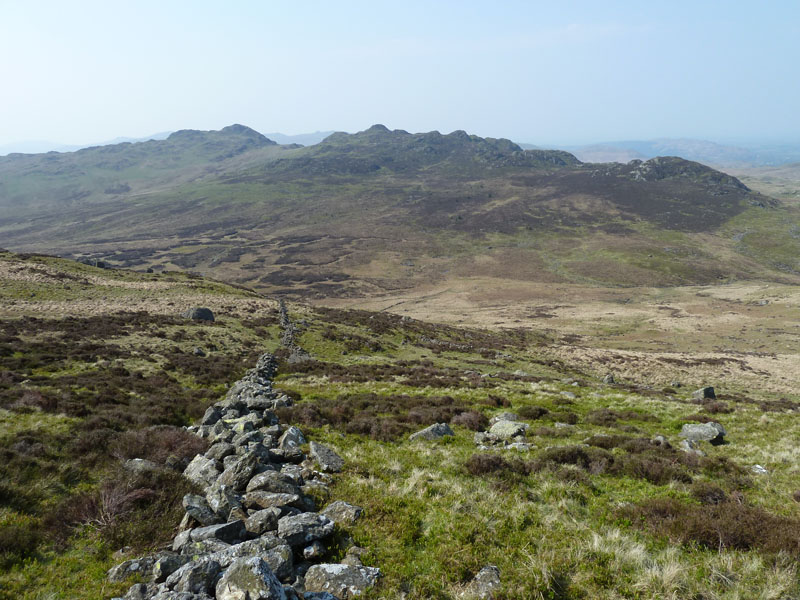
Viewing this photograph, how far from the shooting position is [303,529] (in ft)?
24.1

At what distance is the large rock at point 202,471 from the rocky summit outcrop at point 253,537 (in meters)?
0.03

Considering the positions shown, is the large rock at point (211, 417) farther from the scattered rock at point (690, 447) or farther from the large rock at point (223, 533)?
the scattered rock at point (690, 447)

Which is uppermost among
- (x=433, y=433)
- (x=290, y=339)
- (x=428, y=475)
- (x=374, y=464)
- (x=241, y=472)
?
(x=241, y=472)

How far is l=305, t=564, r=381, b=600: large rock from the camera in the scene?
6.33 metres

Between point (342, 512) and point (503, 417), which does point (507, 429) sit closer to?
point (503, 417)

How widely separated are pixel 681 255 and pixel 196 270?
187 metres

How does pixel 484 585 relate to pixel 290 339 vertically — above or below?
above

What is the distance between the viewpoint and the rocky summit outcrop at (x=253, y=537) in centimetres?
586

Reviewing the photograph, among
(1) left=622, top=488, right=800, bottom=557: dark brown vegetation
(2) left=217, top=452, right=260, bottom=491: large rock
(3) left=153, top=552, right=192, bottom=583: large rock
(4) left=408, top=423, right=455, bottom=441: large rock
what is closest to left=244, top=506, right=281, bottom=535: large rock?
(3) left=153, top=552, right=192, bottom=583: large rock

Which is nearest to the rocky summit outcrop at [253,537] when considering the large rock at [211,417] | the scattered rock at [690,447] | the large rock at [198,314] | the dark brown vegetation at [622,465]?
the large rock at [211,417]

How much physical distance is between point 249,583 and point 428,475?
6.06m

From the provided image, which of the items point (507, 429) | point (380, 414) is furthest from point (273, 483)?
point (507, 429)

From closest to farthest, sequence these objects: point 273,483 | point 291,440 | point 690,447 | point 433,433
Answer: point 273,483, point 291,440, point 690,447, point 433,433

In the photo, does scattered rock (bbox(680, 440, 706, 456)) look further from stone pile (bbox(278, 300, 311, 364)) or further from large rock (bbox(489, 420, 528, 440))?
stone pile (bbox(278, 300, 311, 364))
